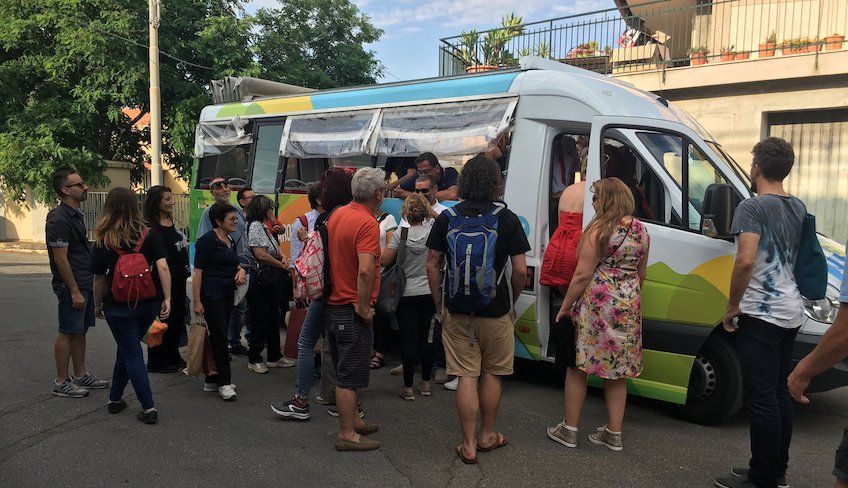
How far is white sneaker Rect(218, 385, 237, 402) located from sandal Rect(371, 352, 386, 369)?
1489mm

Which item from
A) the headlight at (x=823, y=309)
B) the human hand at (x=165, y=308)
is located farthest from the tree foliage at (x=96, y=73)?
the headlight at (x=823, y=309)

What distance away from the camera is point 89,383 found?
5.32 metres

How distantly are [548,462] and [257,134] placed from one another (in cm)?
564

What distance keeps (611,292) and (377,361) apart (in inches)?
114

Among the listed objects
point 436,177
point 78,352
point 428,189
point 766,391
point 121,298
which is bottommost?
point 78,352

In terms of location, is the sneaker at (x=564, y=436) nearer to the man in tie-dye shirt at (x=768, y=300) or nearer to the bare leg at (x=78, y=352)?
the man in tie-dye shirt at (x=768, y=300)

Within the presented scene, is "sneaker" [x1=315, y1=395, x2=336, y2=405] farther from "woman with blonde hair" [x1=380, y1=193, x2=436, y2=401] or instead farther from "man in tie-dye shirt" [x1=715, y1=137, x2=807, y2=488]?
"man in tie-dye shirt" [x1=715, y1=137, x2=807, y2=488]

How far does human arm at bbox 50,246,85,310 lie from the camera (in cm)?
488

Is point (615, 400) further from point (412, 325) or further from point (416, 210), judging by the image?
point (416, 210)

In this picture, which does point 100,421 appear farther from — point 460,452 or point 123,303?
point 460,452

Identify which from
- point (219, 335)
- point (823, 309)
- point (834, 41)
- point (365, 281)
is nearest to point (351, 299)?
point (365, 281)

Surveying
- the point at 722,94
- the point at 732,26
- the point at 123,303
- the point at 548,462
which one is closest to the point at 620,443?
the point at 548,462

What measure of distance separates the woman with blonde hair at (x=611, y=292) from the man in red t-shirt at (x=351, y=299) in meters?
1.34

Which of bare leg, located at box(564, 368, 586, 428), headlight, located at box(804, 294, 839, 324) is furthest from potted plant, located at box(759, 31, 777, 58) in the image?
bare leg, located at box(564, 368, 586, 428)
